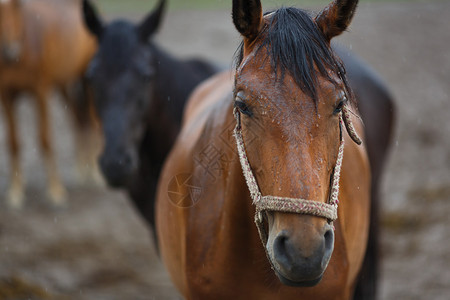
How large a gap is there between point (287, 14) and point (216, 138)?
0.69 metres

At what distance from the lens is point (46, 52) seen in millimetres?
7043

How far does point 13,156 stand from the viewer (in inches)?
277

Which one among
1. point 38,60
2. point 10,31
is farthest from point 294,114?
point 38,60

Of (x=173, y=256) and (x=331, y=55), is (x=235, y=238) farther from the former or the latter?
(x=331, y=55)

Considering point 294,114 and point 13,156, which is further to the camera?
point 13,156

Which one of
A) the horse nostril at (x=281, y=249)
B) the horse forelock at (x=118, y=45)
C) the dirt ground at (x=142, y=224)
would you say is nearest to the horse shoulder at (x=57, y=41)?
the dirt ground at (x=142, y=224)

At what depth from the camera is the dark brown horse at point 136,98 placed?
13.4 ft

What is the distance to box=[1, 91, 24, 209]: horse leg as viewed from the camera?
684 centimetres

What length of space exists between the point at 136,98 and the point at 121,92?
0.13 m

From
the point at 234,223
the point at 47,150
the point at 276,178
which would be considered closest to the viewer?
the point at 276,178

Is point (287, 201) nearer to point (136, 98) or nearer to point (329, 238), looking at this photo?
point (329, 238)

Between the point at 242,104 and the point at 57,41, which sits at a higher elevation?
the point at 242,104

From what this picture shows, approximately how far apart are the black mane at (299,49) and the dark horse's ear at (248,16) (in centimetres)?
4

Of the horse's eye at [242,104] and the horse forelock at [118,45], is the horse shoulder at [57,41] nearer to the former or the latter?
the horse forelock at [118,45]
